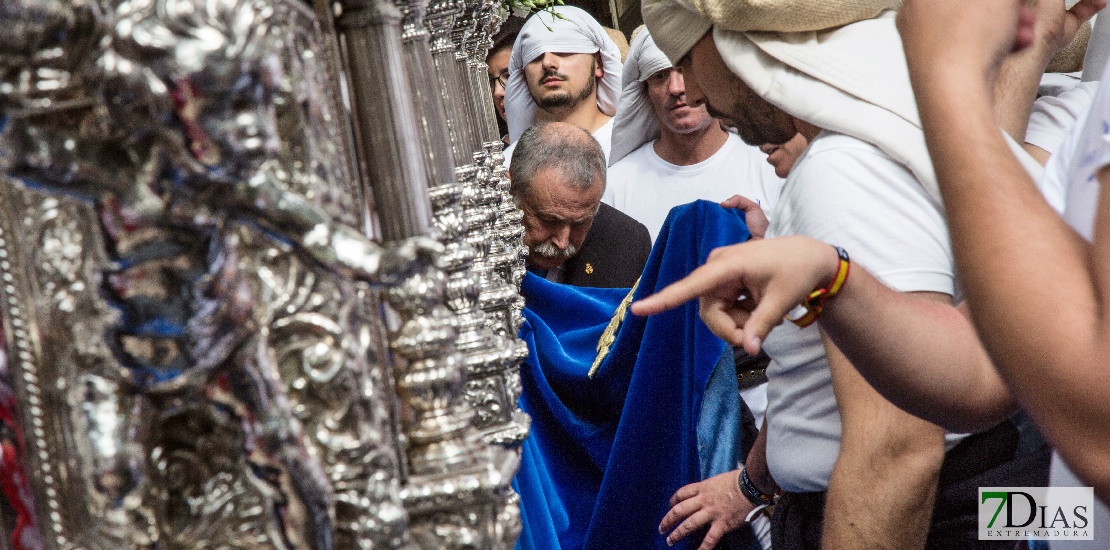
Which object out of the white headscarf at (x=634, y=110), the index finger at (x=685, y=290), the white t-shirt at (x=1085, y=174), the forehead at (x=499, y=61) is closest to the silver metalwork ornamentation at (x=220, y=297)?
the index finger at (x=685, y=290)

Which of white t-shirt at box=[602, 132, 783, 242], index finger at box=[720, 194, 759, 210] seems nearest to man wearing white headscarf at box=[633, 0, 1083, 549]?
index finger at box=[720, 194, 759, 210]

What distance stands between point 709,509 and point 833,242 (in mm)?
685

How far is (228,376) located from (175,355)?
0.04 m

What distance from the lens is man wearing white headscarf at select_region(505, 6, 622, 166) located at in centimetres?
359

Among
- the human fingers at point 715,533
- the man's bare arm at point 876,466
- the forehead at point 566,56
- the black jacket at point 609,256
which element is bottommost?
the human fingers at point 715,533

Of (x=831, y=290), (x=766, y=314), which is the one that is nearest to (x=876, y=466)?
(x=831, y=290)

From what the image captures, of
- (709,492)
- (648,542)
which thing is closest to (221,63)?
(709,492)

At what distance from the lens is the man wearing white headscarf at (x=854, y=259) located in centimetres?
116

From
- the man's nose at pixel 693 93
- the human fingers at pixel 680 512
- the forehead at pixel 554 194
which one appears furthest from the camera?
the forehead at pixel 554 194

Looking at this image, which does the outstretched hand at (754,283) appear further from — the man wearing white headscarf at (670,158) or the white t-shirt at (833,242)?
the man wearing white headscarf at (670,158)

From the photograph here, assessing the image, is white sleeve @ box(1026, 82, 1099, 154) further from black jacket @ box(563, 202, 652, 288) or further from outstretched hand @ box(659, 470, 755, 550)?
black jacket @ box(563, 202, 652, 288)

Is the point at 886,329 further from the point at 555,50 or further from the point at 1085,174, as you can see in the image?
the point at 555,50

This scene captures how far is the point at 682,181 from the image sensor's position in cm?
316

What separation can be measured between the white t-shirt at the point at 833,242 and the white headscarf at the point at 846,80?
2cm
